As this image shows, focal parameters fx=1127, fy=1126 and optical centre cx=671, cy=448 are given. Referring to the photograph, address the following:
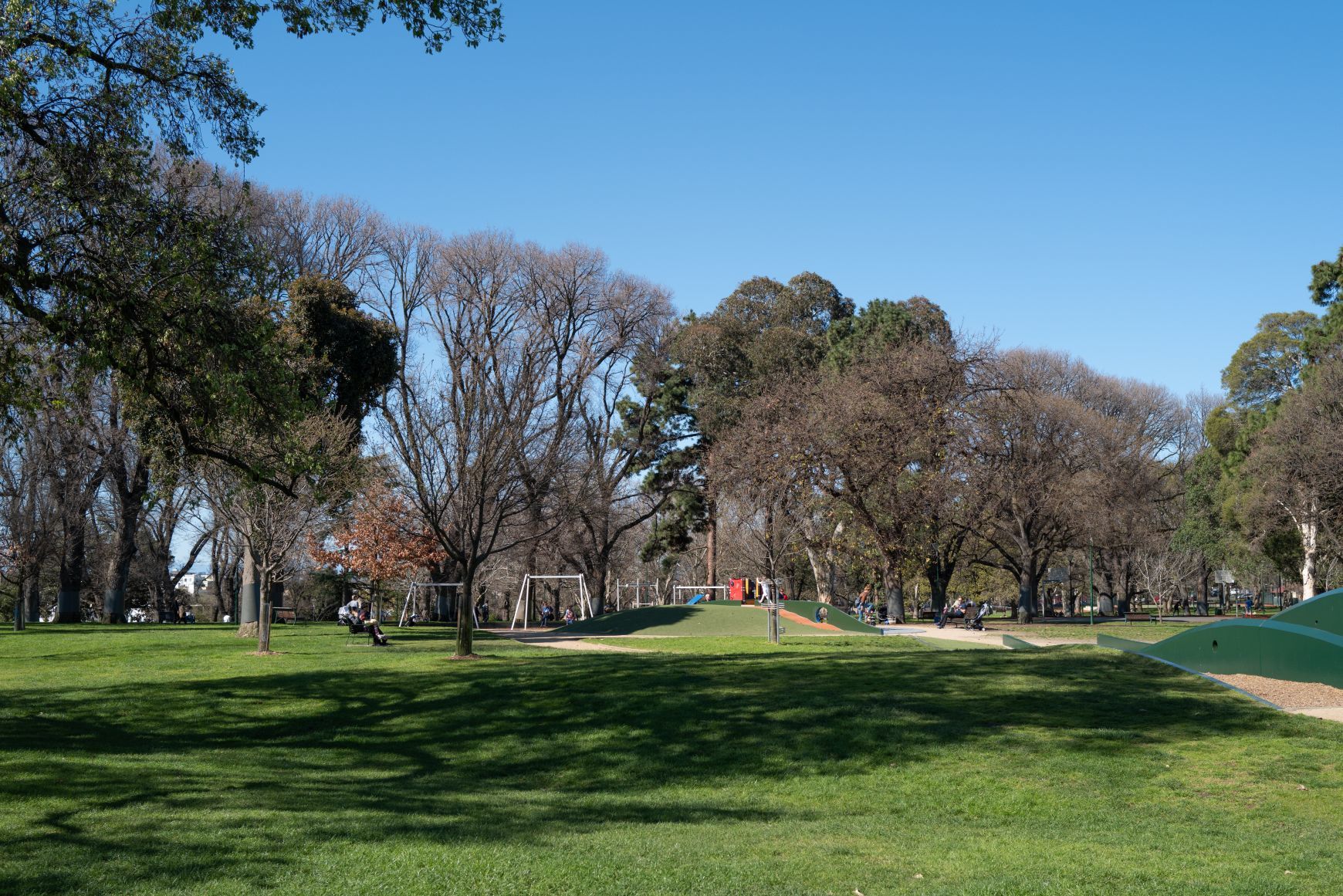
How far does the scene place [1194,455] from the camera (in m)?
66.9

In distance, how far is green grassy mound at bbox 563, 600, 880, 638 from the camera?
3294 cm

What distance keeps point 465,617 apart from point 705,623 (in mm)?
12247

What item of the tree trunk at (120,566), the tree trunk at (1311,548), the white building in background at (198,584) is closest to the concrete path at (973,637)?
the tree trunk at (1311,548)

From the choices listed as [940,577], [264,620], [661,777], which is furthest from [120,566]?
[661,777]

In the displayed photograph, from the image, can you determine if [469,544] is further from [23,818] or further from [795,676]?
[23,818]

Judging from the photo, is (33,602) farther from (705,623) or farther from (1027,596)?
(1027,596)

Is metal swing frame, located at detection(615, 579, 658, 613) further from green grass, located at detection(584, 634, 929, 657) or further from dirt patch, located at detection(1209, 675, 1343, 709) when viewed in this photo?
dirt patch, located at detection(1209, 675, 1343, 709)

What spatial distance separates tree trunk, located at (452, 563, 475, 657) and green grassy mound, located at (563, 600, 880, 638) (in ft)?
33.1

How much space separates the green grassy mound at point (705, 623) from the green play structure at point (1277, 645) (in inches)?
543

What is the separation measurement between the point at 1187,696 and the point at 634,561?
61.6 metres

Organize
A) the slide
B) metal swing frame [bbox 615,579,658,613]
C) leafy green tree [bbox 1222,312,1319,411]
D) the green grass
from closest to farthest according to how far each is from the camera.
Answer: the green grass → the slide → metal swing frame [bbox 615,579,658,613] → leafy green tree [bbox 1222,312,1319,411]

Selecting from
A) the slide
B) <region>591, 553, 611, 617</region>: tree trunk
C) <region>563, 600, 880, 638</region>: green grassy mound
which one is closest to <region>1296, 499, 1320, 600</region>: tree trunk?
<region>563, 600, 880, 638</region>: green grassy mound

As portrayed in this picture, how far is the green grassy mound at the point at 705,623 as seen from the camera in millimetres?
32938

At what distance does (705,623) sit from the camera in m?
33.9
